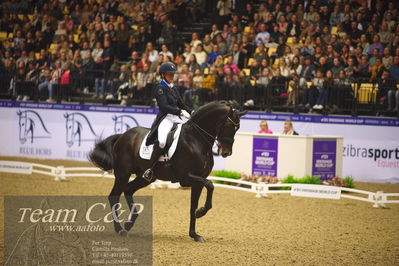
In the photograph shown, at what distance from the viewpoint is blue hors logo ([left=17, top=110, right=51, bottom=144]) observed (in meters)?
21.8

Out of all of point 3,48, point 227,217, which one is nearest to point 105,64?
point 3,48

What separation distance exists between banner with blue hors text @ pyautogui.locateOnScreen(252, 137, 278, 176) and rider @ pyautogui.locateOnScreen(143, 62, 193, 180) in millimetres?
6511

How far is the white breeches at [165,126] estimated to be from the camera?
33.2 feet

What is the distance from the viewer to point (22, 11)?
27125 millimetres

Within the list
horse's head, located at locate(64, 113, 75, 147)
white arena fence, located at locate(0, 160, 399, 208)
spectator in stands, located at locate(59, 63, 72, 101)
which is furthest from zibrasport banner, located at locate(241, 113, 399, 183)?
spectator in stands, located at locate(59, 63, 72, 101)

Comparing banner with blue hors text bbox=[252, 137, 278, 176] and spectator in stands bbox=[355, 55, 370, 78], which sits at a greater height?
spectator in stands bbox=[355, 55, 370, 78]

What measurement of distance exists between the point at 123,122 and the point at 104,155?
948 centimetres

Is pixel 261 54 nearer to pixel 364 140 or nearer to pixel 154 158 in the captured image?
pixel 364 140

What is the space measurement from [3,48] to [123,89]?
21.5 feet

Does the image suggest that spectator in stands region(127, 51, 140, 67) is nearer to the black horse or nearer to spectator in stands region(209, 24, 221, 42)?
spectator in stands region(209, 24, 221, 42)

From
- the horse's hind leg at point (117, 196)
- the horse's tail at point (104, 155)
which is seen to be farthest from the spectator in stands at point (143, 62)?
the horse's hind leg at point (117, 196)

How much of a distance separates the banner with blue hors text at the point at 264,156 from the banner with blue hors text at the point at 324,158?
0.96 m

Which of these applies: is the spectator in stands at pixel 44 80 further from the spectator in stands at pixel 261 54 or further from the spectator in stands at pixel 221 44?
the spectator in stands at pixel 261 54

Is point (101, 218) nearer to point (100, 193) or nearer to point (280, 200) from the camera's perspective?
point (100, 193)
